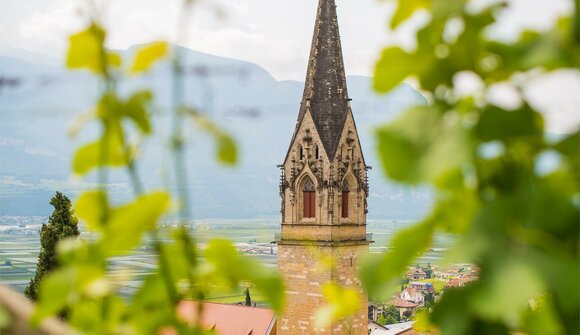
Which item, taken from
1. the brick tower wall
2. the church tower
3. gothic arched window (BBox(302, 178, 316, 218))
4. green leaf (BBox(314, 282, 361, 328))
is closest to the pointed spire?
the church tower

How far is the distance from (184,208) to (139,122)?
0.07 meters

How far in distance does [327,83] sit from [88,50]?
1670 centimetres

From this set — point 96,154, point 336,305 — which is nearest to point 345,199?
point 336,305

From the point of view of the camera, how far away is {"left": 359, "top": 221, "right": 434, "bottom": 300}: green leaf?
16.9 inches

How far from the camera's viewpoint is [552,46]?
0.40 metres

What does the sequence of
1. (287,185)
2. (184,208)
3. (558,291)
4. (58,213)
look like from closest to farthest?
(558,291) < (184,208) < (58,213) < (287,185)

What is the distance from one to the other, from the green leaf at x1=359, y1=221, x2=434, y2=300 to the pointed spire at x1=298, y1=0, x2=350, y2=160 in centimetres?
1595

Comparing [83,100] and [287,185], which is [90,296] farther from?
[287,185]

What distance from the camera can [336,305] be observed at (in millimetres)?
702

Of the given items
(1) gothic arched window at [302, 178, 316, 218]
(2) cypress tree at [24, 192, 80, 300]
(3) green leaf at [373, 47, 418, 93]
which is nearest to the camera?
(3) green leaf at [373, 47, 418, 93]

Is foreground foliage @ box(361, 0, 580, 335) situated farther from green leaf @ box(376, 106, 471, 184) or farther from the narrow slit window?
the narrow slit window

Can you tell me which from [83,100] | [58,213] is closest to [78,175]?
[83,100]

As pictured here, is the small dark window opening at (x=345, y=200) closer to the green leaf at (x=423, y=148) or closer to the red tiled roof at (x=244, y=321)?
the red tiled roof at (x=244, y=321)

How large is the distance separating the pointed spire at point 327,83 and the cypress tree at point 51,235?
218 inches
